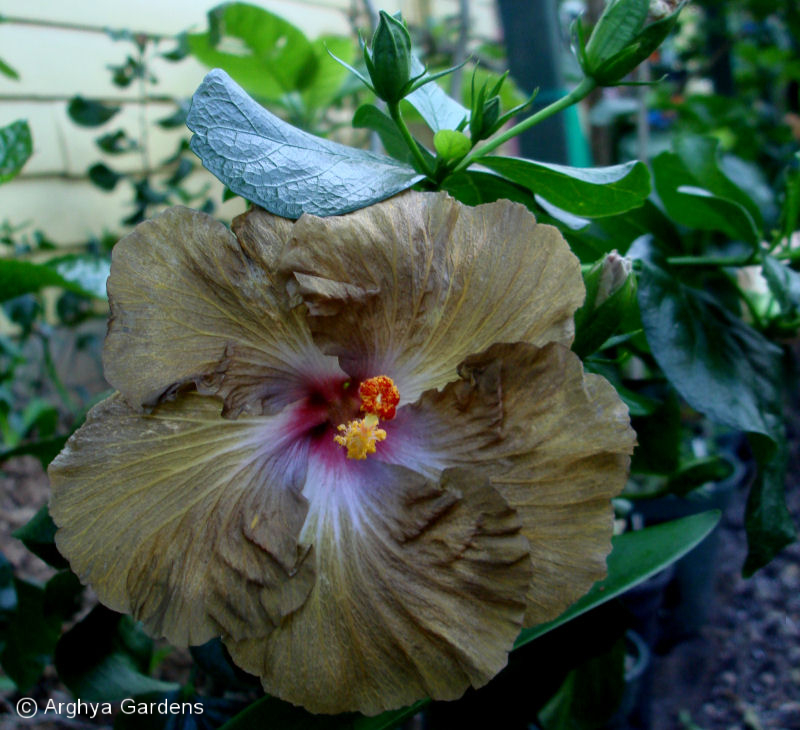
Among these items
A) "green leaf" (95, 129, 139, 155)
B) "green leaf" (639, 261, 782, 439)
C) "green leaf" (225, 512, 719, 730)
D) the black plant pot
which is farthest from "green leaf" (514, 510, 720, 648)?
"green leaf" (95, 129, 139, 155)

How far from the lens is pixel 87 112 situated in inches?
52.9

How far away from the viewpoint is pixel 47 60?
155 cm

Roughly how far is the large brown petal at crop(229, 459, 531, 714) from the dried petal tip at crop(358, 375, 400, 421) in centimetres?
7

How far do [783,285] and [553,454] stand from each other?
1.47 feet

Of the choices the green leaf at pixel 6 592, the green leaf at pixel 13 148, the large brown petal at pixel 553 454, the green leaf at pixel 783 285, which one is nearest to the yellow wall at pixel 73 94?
the green leaf at pixel 13 148

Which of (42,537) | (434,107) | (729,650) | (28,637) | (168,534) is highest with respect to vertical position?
(434,107)

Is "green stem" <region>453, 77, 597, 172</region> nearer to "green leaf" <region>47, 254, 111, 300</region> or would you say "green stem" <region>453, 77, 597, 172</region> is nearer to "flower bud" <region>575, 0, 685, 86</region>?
"flower bud" <region>575, 0, 685, 86</region>

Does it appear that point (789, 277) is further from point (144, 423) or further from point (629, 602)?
point (629, 602)

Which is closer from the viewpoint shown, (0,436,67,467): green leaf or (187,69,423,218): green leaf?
(187,69,423,218): green leaf

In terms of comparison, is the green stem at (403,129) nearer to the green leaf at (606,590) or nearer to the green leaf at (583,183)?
the green leaf at (583,183)

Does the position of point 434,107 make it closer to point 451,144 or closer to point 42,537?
point 451,144

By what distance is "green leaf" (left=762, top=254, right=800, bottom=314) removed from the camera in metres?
0.74

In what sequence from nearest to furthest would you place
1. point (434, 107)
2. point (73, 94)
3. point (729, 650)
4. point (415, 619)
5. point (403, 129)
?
1. point (415, 619)
2. point (403, 129)
3. point (434, 107)
4. point (73, 94)
5. point (729, 650)

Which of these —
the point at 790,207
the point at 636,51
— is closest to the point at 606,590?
the point at 636,51
